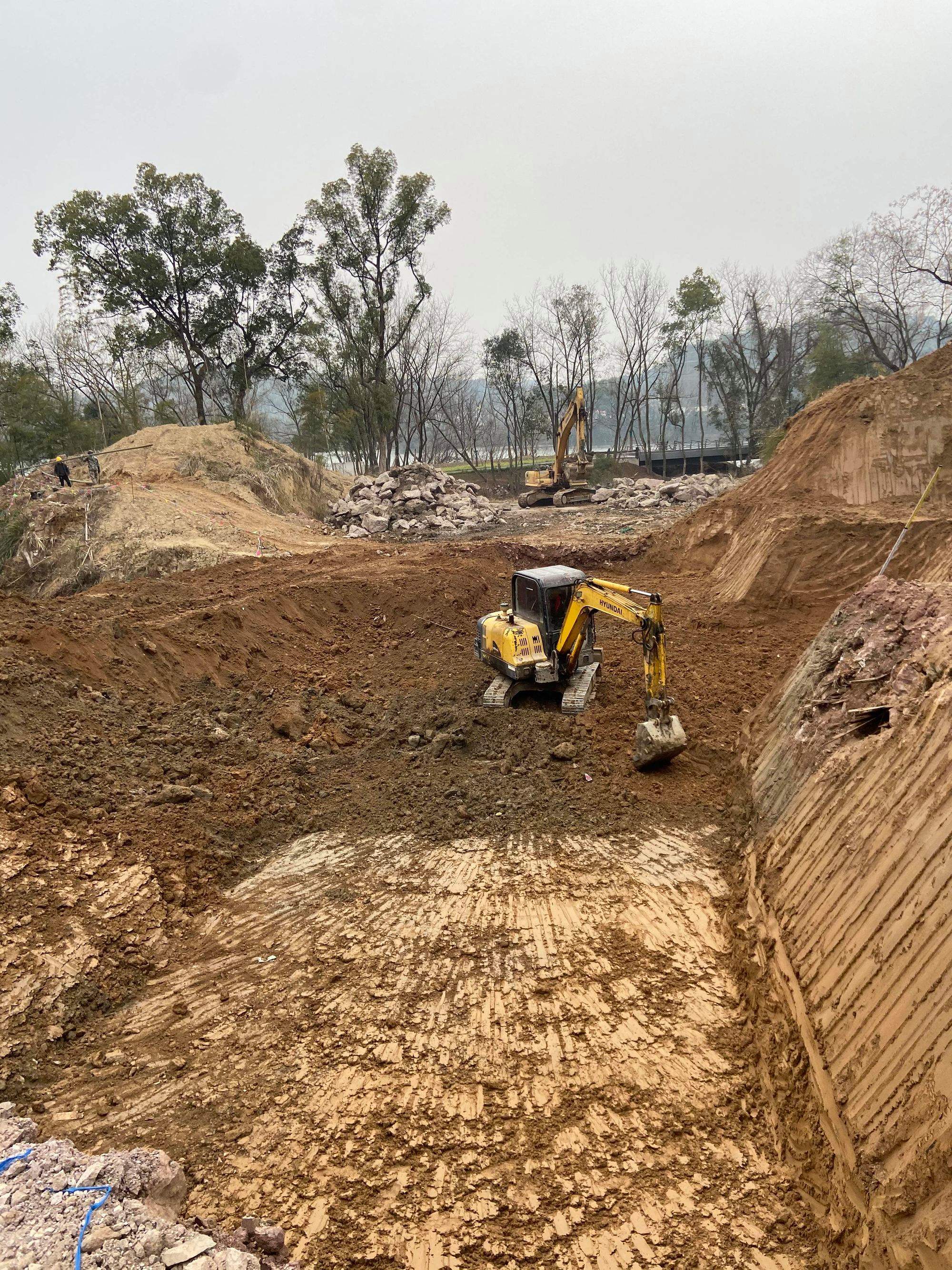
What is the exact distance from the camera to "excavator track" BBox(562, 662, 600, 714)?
854 cm

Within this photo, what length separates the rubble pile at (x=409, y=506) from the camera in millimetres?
24266

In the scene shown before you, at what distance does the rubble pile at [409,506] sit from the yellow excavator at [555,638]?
15.2 m

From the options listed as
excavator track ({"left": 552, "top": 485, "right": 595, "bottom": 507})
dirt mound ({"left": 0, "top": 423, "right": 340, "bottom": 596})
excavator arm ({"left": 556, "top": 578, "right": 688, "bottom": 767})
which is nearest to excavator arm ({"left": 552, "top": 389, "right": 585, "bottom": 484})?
excavator track ({"left": 552, "top": 485, "right": 595, "bottom": 507})

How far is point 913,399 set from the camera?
14367 mm

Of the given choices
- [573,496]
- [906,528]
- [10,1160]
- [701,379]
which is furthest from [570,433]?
[10,1160]

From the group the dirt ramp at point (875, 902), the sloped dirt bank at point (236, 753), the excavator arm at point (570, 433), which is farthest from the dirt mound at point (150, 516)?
the dirt ramp at point (875, 902)

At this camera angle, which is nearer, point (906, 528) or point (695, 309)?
point (906, 528)

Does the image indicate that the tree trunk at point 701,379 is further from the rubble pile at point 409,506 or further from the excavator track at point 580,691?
the excavator track at point 580,691

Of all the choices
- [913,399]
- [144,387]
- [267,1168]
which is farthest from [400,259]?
[267,1168]

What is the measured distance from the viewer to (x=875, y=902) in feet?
13.1

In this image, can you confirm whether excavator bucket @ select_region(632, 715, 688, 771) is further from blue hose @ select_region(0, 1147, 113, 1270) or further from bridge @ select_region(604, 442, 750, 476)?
bridge @ select_region(604, 442, 750, 476)

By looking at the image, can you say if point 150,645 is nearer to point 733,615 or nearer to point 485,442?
point 733,615

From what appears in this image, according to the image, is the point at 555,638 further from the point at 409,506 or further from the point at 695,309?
the point at 695,309

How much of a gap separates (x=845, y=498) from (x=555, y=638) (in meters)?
9.63
